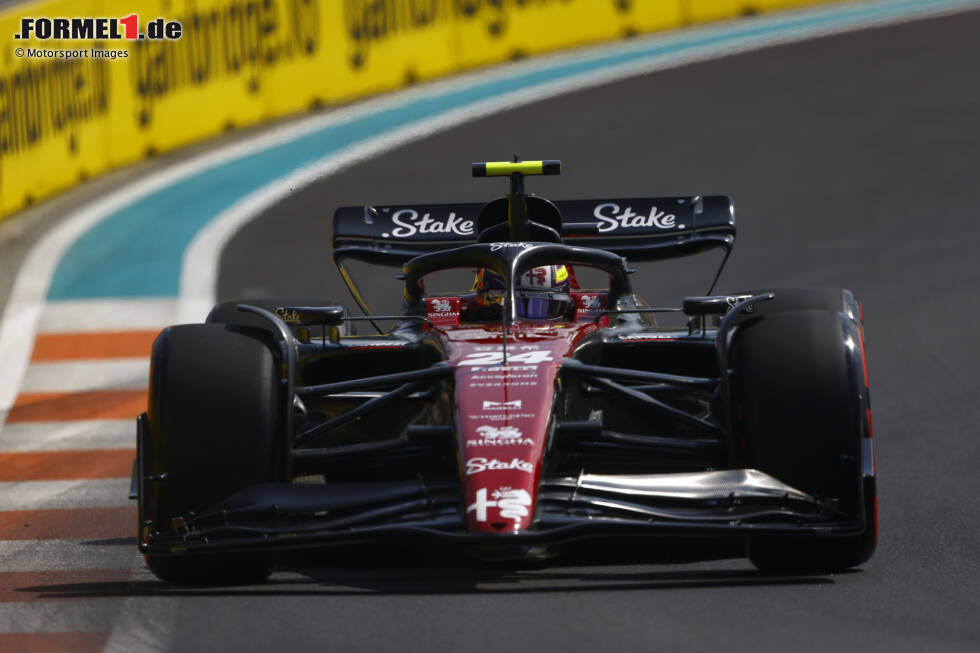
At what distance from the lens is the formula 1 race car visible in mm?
6418

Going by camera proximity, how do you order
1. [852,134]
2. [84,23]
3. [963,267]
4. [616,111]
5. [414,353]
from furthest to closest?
[616,111], [852,134], [84,23], [963,267], [414,353]

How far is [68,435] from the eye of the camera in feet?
34.9

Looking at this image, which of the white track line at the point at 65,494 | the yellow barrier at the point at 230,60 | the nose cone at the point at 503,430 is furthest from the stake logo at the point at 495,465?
the yellow barrier at the point at 230,60

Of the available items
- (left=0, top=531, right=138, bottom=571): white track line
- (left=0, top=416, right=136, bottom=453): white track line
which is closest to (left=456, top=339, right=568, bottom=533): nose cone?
(left=0, top=531, right=138, bottom=571): white track line

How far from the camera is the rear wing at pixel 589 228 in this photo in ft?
32.0

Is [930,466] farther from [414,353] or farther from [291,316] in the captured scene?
[291,316]

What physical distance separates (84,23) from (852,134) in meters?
7.58

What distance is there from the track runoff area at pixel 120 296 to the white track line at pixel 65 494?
15 millimetres

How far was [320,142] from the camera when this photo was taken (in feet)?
60.5

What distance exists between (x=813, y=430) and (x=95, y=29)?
451 inches

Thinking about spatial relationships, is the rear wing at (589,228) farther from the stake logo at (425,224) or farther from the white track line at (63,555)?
the white track line at (63,555)

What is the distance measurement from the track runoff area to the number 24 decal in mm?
1608

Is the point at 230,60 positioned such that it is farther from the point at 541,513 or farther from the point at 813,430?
the point at 541,513

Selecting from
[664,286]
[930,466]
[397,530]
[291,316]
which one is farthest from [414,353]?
[664,286]
